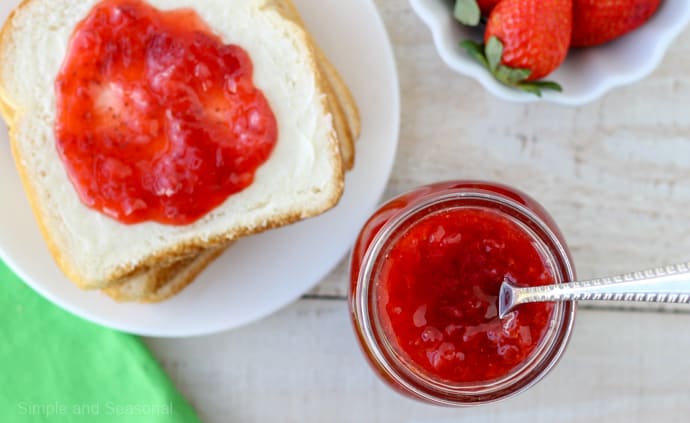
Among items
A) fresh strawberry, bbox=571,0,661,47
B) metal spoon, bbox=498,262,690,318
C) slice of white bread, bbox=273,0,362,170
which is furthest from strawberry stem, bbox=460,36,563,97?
metal spoon, bbox=498,262,690,318

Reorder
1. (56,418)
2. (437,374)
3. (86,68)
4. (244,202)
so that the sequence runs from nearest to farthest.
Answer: (437,374), (86,68), (244,202), (56,418)

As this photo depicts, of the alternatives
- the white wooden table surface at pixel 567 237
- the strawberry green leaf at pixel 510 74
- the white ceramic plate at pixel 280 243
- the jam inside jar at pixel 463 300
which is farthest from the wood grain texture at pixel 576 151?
the jam inside jar at pixel 463 300

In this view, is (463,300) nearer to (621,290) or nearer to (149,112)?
(621,290)

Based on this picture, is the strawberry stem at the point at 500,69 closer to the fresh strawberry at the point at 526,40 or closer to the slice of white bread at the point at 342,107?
the fresh strawberry at the point at 526,40

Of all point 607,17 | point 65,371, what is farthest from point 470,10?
point 65,371

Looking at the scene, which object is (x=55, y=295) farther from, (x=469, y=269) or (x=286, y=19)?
(x=469, y=269)

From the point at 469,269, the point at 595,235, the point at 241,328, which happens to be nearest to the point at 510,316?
the point at 469,269

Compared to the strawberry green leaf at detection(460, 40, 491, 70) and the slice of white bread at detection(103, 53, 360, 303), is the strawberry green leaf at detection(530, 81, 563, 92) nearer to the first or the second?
the strawberry green leaf at detection(460, 40, 491, 70)
